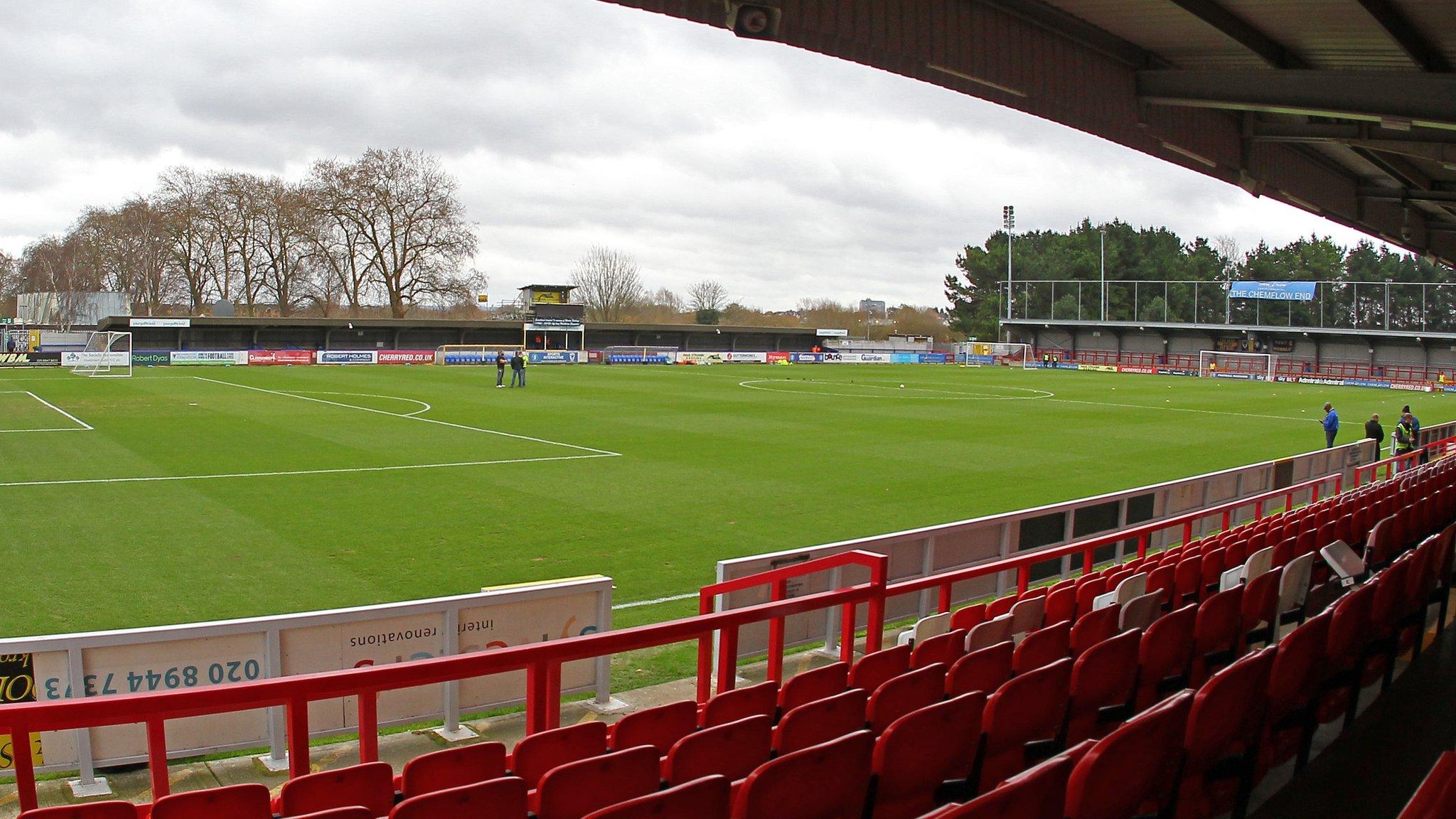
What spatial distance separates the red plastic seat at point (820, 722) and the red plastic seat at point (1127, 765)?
A: 1.13 m

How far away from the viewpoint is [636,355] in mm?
77625

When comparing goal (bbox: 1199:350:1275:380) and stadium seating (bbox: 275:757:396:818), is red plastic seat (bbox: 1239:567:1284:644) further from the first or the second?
goal (bbox: 1199:350:1275:380)

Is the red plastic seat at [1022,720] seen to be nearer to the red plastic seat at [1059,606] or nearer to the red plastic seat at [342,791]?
the red plastic seat at [1059,606]

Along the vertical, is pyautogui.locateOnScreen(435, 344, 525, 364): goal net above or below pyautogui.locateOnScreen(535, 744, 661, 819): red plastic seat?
above

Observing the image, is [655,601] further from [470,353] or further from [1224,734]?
[470,353]

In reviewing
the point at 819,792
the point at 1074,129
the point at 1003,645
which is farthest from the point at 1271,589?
the point at 1074,129

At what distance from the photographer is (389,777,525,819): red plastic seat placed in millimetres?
3076

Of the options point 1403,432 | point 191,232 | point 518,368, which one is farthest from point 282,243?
point 1403,432

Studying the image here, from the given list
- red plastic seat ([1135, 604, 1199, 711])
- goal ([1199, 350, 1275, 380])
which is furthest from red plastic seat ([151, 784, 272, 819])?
goal ([1199, 350, 1275, 380])

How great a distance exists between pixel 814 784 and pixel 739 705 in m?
1.17

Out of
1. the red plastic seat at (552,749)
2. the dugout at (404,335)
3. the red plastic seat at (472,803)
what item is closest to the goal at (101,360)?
the dugout at (404,335)

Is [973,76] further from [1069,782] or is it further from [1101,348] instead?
[1101,348]

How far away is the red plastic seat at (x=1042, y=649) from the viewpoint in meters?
5.45

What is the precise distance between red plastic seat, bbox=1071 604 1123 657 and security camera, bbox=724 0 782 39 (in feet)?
14.3
